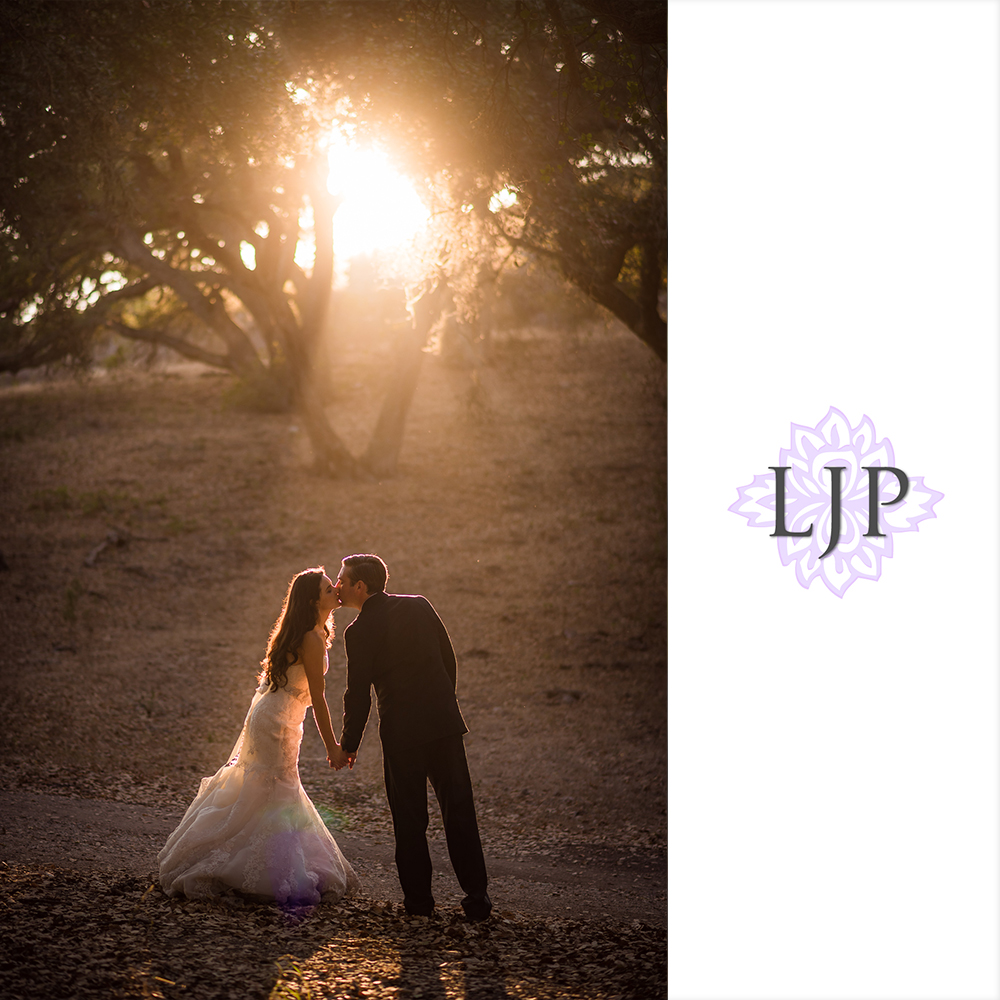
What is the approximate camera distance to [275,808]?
4.64m

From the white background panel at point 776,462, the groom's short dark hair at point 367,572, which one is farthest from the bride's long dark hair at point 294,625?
the white background panel at point 776,462

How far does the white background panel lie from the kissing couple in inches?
49.3

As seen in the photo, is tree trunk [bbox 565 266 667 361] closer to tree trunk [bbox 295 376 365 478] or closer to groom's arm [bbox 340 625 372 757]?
groom's arm [bbox 340 625 372 757]

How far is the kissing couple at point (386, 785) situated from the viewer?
14.7ft

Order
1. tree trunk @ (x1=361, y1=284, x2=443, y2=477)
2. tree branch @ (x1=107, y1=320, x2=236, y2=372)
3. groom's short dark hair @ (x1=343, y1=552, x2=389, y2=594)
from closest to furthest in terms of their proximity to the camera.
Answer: groom's short dark hair @ (x1=343, y1=552, x2=389, y2=594), tree trunk @ (x1=361, y1=284, x2=443, y2=477), tree branch @ (x1=107, y1=320, x2=236, y2=372)

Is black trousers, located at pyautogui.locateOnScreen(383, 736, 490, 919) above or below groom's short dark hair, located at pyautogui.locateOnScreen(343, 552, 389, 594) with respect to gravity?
below

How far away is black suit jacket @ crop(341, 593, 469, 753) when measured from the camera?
14.8 feet

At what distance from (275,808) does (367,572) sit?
3.90ft

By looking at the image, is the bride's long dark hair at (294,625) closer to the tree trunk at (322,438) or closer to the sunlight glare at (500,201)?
the sunlight glare at (500,201)

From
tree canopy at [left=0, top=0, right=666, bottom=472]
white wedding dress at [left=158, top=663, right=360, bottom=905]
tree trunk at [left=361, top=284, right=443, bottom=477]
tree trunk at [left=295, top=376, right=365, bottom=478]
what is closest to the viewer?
white wedding dress at [left=158, top=663, right=360, bottom=905]

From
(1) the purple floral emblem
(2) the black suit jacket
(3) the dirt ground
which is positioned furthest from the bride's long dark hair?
(1) the purple floral emblem

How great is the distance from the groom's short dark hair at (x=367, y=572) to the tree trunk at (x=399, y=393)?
966 centimetres

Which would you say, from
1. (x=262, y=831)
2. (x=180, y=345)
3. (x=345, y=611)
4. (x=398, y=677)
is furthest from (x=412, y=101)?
(x=180, y=345)

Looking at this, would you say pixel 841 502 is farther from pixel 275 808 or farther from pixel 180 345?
pixel 180 345
